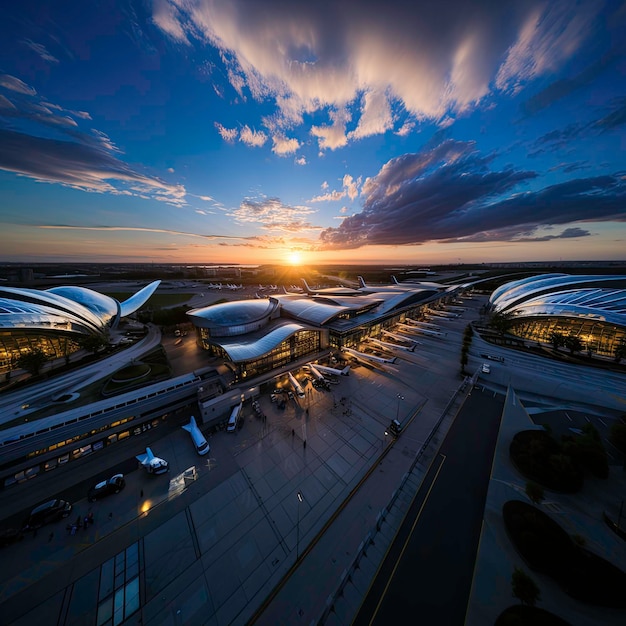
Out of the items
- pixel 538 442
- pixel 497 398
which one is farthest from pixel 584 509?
pixel 497 398

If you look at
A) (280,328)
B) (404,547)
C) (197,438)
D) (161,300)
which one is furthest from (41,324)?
(161,300)

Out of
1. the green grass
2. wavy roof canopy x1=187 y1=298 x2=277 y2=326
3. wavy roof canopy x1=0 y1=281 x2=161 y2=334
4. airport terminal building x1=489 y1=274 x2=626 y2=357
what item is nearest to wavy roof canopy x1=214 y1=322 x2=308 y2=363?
wavy roof canopy x1=187 y1=298 x2=277 y2=326

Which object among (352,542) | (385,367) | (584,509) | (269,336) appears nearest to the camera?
(352,542)

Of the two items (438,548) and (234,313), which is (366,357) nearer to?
(234,313)

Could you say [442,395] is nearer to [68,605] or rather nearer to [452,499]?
[452,499]

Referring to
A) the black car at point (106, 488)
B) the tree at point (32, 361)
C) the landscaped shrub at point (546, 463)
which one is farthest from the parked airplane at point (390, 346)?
the tree at point (32, 361)

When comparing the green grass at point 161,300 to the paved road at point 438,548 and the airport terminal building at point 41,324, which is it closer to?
the airport terminal building at point 41,324
